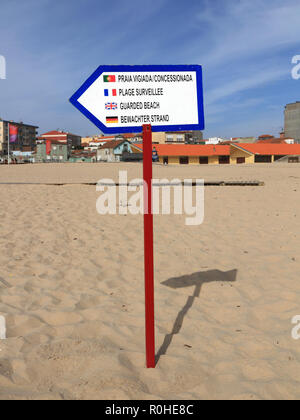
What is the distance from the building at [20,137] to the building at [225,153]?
178 ft

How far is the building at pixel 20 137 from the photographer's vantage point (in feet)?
294

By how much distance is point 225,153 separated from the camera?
54.4 m

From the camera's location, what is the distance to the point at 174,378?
7.72 ft

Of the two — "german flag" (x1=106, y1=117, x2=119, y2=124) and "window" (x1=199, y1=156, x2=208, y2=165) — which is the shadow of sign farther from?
"window" (x1=199, y1=156, x2=208, y2=165)

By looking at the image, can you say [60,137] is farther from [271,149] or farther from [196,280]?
[196,280]

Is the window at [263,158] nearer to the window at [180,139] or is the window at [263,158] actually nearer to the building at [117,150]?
the building at [117,150]

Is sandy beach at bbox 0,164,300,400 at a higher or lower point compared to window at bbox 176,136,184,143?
lower

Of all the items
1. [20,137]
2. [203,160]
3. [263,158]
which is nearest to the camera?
[263,158]

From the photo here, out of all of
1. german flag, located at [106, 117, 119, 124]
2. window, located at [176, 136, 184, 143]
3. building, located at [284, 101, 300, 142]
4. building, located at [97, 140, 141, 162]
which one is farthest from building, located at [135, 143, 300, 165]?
german flag, located at [106, 117, 119, 124]

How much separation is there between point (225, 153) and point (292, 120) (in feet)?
107

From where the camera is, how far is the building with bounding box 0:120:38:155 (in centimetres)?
8975

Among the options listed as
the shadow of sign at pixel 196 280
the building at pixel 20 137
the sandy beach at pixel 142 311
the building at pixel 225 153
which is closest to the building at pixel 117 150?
the building at pixel 225 153

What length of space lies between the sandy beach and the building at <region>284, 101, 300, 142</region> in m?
77.6

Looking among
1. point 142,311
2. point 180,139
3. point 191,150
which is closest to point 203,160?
point 191,150
